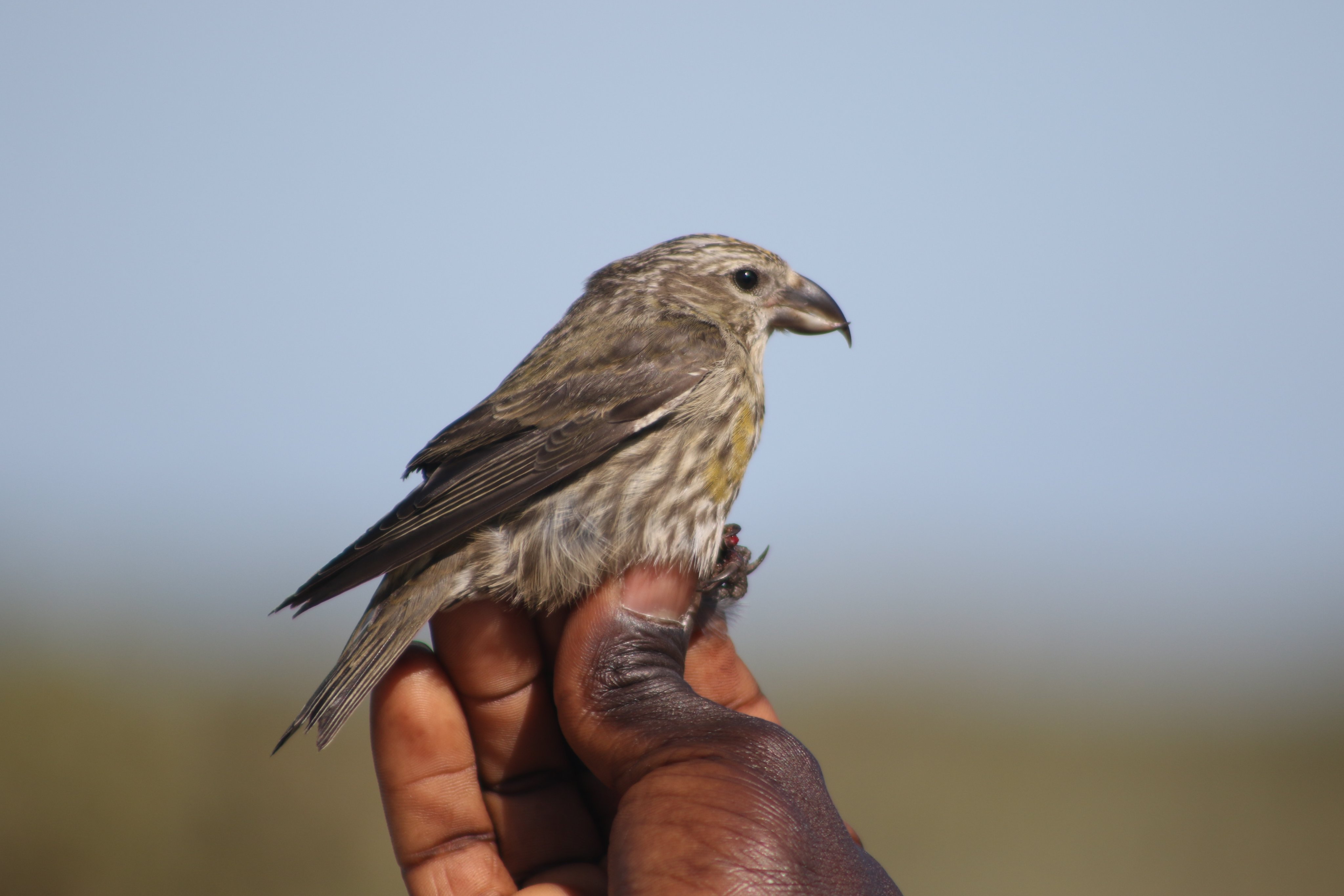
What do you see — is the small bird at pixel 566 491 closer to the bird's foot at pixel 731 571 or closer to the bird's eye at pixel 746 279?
the bird's foot at pixel 731 571

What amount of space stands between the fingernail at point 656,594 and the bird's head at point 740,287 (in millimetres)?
1585

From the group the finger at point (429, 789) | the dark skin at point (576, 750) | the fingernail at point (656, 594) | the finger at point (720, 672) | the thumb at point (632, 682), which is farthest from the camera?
the finger at point (720, 672)

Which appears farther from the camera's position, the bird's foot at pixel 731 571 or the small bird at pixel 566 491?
the bird's foot at pixel 731 571

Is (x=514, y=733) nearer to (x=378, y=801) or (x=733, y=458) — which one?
(x=733, y=458)

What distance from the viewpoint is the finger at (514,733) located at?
4.04m

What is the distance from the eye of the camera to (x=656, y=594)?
159 inches

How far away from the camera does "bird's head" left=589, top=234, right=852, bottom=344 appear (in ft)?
16.9

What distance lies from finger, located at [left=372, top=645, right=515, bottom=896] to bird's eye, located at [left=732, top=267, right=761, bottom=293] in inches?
98.6

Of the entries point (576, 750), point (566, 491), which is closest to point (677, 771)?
point (576, 750)

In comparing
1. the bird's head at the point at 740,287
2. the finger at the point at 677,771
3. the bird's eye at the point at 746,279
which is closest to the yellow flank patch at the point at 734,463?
the finger at the point at 677,771

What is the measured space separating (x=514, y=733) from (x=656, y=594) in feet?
2.77

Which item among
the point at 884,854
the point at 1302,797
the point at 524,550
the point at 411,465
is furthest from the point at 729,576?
the point at 1302,797

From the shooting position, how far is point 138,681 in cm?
1062

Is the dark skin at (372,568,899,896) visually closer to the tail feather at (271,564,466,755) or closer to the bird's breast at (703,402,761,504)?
the tail feather at (271,564,466,755)
